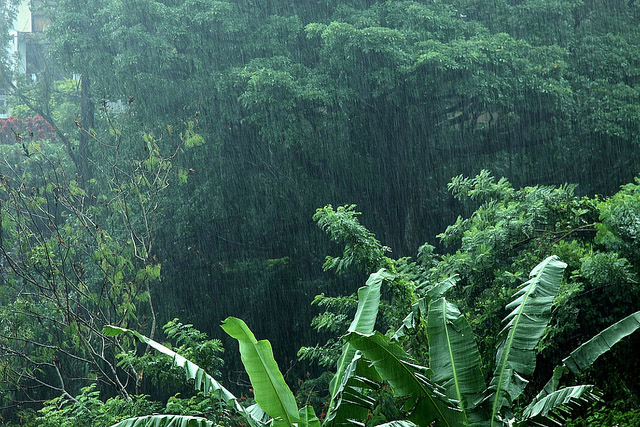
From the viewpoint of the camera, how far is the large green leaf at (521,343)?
3.32 m

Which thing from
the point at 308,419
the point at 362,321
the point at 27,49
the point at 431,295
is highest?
the point at 27,49

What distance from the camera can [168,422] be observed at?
3197 mm

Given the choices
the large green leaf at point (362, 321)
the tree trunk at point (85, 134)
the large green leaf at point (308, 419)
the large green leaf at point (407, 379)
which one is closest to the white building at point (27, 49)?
the tree trunk at point (85, 134)

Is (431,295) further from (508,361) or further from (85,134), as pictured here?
(85,134)

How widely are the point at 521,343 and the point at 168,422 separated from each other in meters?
1.96

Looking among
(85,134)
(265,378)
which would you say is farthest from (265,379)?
Answer: (85,134)

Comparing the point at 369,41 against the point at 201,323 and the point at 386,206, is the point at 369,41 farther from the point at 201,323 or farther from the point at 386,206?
the point at 201,323

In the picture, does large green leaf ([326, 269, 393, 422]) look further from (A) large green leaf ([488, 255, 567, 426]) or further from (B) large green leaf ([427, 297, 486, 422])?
(A) large green leaf ([488, 255, 567, 426])

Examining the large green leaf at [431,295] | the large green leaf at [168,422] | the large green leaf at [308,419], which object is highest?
the large green leaf at [431,295]

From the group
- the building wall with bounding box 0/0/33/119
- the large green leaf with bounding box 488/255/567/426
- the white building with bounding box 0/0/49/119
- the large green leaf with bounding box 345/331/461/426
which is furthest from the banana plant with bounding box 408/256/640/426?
the white building with bounding box 0/0/49/119

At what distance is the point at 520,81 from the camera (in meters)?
10.7

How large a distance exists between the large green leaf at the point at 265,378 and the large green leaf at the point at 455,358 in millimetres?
842

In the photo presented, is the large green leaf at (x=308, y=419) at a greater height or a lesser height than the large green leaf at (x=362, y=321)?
lesser

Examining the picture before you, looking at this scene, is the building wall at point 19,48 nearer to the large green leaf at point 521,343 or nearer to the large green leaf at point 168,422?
the large green leaf at point 168,422
